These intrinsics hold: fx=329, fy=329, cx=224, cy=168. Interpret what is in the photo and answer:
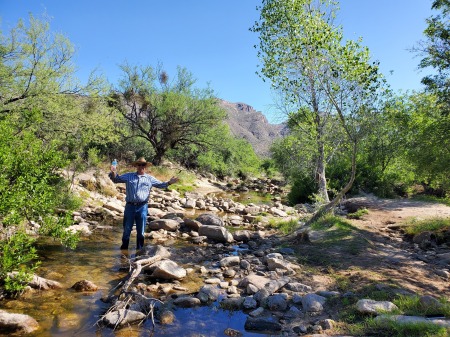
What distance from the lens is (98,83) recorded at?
57.6 feet

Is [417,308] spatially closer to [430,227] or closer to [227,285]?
[227,285]

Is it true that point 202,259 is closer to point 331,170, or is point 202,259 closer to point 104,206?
point 104,206

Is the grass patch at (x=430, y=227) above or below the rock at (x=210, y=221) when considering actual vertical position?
above

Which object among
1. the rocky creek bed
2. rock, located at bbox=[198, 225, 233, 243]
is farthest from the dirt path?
rock, located at bbox=[198, 225, 233, 243]

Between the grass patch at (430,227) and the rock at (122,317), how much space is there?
9.88m

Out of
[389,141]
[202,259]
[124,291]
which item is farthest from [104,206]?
[389,141]

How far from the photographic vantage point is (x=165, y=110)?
28.6 m

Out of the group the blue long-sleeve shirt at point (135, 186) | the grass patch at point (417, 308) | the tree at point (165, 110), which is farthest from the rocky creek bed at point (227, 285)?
the tree at point (165, 110)

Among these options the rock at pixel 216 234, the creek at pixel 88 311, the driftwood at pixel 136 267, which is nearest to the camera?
the creek at pixel 88 311

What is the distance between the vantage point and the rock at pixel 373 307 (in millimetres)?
4973

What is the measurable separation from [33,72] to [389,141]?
869 inches

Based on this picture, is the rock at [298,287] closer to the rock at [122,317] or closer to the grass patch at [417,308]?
the grass patch at [417,308]

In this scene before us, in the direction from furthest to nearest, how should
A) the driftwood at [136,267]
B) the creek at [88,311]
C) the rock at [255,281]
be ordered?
1. the rock at [255,281]
2. the driftwood at [136,267]
3. the creek at [88,311]

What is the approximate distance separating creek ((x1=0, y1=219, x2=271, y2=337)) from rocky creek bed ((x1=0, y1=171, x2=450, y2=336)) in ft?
0.06
